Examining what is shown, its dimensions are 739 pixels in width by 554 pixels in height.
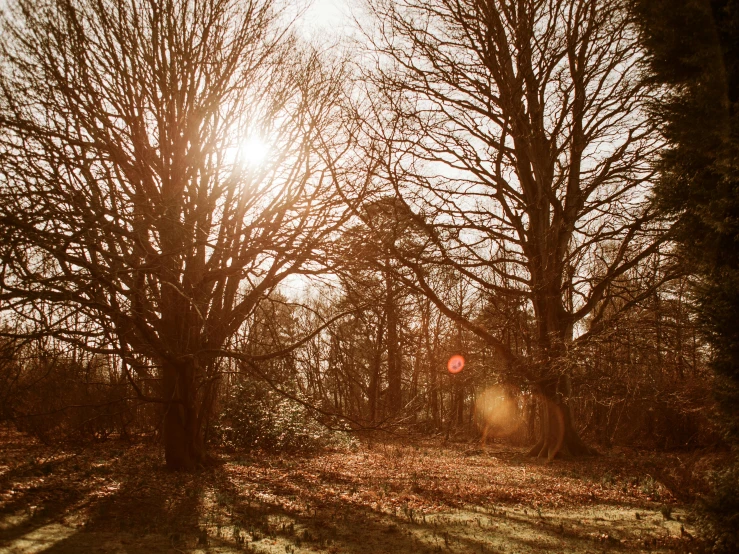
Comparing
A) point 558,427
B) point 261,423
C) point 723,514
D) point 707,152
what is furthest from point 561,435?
point 707,152

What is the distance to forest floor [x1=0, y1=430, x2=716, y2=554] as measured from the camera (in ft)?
17.4

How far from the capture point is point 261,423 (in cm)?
1409

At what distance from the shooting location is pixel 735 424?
4.41 m

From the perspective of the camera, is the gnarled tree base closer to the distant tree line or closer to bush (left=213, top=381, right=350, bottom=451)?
the distant tree line

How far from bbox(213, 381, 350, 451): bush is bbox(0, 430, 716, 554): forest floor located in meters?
2.36

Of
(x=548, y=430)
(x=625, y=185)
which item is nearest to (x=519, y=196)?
(x=625, y=185)

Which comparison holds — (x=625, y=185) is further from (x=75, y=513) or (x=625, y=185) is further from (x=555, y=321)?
(x=75, y=513)

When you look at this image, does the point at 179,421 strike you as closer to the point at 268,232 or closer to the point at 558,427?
the point at 268,232

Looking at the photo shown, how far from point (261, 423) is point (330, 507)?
284 inches

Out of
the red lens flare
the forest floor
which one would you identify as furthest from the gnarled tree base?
the red lens flare

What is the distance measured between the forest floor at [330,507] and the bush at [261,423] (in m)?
2.36

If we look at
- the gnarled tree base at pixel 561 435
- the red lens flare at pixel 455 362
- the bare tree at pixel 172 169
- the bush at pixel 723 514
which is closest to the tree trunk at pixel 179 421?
the bare tree at pixel 172 169

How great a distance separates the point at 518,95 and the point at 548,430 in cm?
819

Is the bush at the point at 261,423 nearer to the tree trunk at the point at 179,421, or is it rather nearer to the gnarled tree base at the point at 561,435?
the tree trunk at the point at 179,421
